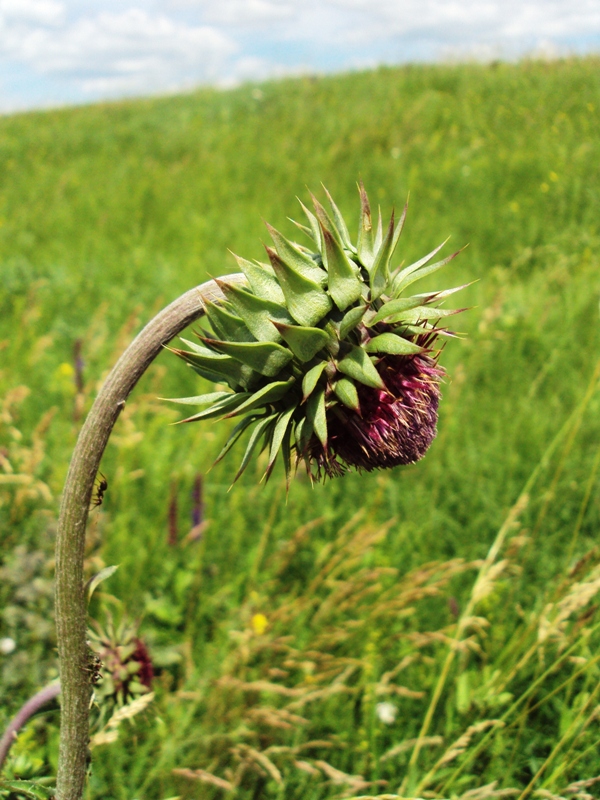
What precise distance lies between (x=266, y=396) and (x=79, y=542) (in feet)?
1.73

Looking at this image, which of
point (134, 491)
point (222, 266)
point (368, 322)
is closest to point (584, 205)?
point (222, 266)

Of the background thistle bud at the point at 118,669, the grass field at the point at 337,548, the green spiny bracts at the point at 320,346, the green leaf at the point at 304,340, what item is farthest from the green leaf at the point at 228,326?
the background thistle bud at the point at 118,669

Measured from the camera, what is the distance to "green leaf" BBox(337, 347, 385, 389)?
4.97ft

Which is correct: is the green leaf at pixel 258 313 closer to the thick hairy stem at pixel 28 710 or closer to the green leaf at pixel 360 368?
the green leaf at pixel 360 368

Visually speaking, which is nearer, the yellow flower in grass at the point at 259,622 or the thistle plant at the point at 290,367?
the thistle plant at the point at 290,367

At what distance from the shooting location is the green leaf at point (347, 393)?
1507 mm

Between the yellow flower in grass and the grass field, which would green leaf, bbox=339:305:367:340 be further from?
the yellow flower in grass

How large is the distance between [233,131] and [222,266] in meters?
7.63

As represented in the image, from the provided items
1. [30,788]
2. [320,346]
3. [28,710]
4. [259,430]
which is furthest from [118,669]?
[320,346]

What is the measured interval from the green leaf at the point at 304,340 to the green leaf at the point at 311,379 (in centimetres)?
4

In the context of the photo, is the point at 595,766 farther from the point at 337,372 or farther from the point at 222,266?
the point at 222,266

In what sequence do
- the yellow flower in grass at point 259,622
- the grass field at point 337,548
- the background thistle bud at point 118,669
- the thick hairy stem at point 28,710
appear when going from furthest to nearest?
the yellow flower in grass at point 259,622, the grass field at point 337,548, the background thistle bud at point 118,669, the thick hairy stem at point 28,710

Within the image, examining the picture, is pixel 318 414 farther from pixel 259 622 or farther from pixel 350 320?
pixel 259 622

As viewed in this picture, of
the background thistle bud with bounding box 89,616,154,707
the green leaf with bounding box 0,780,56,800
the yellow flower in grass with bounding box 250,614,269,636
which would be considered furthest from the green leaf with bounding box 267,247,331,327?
the yellow flower in grass with bounding box 250,614,269,636
